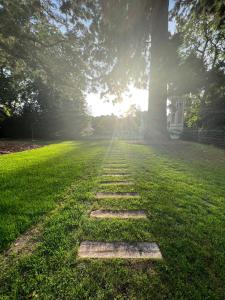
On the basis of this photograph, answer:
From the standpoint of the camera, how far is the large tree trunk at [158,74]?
1239 centimetres

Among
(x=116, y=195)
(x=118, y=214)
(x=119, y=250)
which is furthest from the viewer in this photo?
(x=116, y=195)

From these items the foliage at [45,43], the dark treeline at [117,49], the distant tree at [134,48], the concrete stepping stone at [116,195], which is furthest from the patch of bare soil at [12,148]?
the concrete stepping stone at [116,195]

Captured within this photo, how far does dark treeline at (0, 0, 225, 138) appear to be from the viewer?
9.30 meters

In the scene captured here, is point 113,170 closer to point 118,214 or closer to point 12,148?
point 118,214

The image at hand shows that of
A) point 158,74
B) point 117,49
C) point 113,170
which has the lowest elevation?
point 113,170

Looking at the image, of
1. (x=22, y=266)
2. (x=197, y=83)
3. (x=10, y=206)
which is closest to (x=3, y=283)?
(x=22, y=266)

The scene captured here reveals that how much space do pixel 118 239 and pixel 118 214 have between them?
609 mm

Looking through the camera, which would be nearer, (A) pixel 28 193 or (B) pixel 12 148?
(A) pixel 28 193

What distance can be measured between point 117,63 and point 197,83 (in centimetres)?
928

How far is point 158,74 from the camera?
41.9 feet

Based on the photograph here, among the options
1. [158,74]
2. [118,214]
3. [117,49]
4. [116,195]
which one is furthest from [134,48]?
[118,214]

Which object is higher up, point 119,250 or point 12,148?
point 119,250

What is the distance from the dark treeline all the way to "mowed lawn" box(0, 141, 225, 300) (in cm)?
668

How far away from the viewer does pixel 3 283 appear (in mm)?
1506
